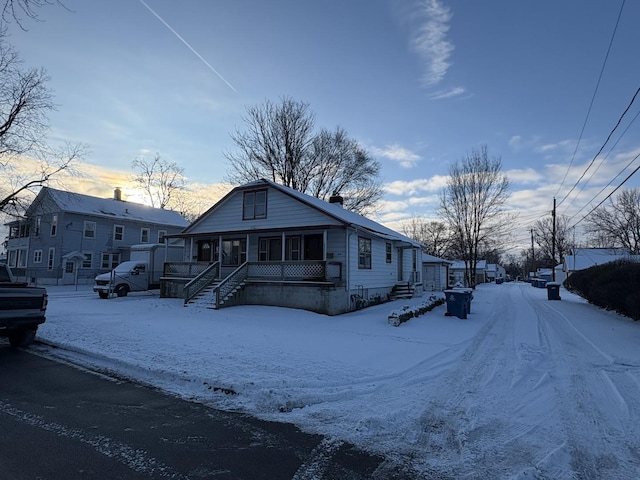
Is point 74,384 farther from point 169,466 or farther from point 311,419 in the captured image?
point 311,419

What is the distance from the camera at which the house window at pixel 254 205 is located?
Result: 19.5 metres

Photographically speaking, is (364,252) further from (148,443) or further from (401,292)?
(148,443)

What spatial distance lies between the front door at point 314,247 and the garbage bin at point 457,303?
6.38 meters

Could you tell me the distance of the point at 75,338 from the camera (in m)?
9.41

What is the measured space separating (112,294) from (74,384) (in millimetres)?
17753

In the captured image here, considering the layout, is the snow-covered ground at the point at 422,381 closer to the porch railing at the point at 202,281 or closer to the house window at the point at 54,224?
the porch railing at the point at 202,281

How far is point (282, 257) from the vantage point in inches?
707

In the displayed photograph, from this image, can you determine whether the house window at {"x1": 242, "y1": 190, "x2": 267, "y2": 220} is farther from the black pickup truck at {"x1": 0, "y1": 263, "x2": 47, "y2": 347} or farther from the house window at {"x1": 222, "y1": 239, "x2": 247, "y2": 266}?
→ the black pickup truck at {"x1": 0, "y1": 263, "x2": 47, "y2": 347}

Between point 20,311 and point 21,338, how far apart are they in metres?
0.91

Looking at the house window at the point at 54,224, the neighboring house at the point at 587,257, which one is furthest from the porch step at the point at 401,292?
the neighboring house at the point at 587,257

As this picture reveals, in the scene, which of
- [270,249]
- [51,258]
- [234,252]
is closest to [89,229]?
[51,258]

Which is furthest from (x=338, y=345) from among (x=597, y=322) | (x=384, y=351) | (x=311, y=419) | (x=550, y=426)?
(x=597, y=322)

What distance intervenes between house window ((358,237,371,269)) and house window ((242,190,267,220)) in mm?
5088

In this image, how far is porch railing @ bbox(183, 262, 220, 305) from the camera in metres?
17.0
